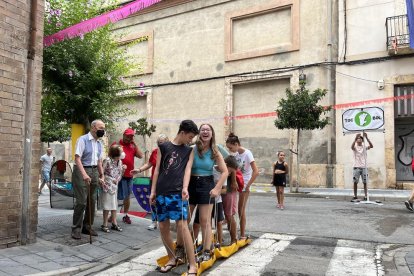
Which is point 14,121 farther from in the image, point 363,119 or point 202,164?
point 363,119

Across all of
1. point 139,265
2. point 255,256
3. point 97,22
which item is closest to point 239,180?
point 255,256

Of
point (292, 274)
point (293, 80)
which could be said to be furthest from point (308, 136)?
point (292, 274)

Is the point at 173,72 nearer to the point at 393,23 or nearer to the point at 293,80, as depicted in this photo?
the point at 293,80

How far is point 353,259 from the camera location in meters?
5.34

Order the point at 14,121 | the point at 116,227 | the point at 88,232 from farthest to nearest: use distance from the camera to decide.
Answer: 1. the point at 116,227
2. the point at 88,232
3. the point at 14,121

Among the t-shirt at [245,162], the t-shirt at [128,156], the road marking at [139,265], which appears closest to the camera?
the road marking at [139,265]

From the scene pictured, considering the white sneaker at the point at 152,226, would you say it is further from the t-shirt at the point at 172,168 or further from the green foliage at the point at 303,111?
the green foliage at the point at 303,111

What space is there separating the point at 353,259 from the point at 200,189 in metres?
2.31

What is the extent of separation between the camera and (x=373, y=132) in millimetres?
15664

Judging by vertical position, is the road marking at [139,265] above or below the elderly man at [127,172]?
below

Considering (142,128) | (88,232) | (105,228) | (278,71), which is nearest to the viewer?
(88,232)

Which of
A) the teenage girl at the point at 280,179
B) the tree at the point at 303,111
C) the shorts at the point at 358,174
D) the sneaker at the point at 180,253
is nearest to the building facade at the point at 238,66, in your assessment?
the tree at the point at 303,111

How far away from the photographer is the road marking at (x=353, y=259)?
15.7 feet

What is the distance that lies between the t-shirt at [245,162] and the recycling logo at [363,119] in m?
10.9
